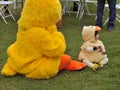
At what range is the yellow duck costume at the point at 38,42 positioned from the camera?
4.84 meters

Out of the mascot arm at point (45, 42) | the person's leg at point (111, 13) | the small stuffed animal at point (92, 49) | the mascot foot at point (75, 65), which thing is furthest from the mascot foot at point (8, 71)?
the person's leg at point (111, 13)

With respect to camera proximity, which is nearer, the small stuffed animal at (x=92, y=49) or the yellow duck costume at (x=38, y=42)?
the yellow duck costume at (x=38, y=42)

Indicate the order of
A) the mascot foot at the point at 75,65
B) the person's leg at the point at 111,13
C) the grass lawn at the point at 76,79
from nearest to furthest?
the grass lawn at the point at 76,79 → the mascot foot at the point at 75,65 → the person's leg at the point at 111,13

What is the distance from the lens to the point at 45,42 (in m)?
4.84

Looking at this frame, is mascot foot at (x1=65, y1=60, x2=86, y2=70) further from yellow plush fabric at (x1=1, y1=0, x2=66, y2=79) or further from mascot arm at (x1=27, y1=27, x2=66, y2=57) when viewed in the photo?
mascot arm at (x1=27, y1=27, x2=66, y2=57)

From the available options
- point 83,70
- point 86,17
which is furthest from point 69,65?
point 86,17

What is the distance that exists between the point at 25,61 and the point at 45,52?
1.00 feet

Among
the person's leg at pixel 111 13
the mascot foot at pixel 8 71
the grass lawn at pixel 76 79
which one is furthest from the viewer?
the person's leg at pixel 111 13

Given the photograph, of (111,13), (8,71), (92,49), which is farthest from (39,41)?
(111,13)

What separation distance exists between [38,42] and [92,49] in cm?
98

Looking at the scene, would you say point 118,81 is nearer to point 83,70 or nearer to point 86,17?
point 83,70

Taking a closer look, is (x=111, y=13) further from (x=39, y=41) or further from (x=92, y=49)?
(x=39, y=41)

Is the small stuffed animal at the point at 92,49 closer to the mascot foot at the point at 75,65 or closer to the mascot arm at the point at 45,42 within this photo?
the mascot foot at the point at 75,65

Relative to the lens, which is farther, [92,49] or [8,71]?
[92,49]
